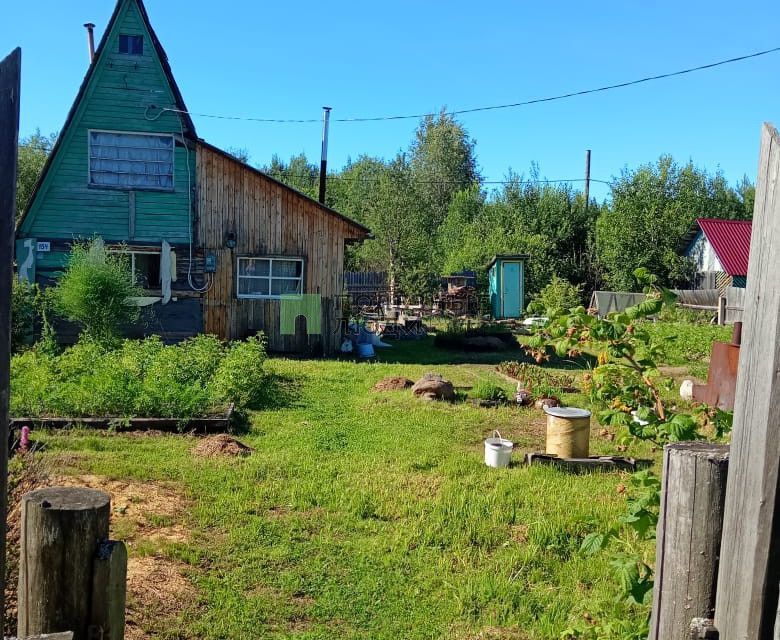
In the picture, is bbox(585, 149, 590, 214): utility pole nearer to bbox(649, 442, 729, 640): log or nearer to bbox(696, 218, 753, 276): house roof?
bbox(696, 218, 753, 276): house roof

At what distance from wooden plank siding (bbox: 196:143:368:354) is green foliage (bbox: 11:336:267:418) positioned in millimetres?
4141

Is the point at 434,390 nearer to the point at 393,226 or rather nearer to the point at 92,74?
the point at 92,74

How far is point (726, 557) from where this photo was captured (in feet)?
5.93

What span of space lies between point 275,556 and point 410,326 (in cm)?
1808

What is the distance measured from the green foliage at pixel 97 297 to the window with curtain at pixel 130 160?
3176 mm

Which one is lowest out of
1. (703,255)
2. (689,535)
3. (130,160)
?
(689,535)

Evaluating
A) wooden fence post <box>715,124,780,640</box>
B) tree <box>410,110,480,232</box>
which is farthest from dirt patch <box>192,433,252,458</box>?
tree <box>410,110,480,232</box>

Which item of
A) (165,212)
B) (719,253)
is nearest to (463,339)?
(165,212)

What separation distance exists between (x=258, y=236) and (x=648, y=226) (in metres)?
23.0

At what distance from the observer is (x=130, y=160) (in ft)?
54.5

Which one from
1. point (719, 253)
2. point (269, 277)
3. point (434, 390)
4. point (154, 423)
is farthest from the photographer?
point (719, 253)

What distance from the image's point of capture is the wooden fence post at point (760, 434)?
5.29 feet

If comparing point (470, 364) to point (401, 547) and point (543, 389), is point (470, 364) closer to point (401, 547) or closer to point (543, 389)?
point (543, 389)

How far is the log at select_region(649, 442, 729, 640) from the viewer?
201 centimetres
